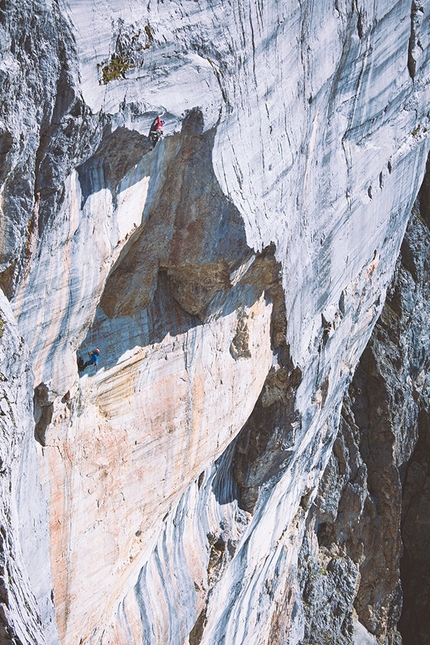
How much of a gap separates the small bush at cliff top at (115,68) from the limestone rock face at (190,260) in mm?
24

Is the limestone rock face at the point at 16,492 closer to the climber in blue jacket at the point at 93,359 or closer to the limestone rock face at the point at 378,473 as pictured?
the climber in blue jacket at the point at 93,359

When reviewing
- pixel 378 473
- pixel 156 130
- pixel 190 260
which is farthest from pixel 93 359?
pixel 378 473

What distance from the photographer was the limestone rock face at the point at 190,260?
6.01 metres

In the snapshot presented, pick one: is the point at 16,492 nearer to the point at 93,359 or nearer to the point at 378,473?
the point at 93,359

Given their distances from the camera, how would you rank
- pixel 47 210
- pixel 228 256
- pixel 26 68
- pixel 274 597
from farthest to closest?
pixel 274 597 → pixel 228 256 → pixel 47 210 → pixel 26 68

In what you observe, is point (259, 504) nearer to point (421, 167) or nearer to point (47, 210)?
point (421, 167)

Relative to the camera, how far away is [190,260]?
8.30 meters

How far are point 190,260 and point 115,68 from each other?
2699mm

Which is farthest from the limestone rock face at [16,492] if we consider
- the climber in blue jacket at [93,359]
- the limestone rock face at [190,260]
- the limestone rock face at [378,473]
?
the limestone rock face at [378,473]

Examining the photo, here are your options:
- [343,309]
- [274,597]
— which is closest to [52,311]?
[343,309]

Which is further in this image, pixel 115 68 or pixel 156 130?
pixel 156 130

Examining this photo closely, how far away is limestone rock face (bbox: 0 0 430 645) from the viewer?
6.01 m

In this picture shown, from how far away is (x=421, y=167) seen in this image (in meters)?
14.4

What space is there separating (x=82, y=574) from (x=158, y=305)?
3289mm
